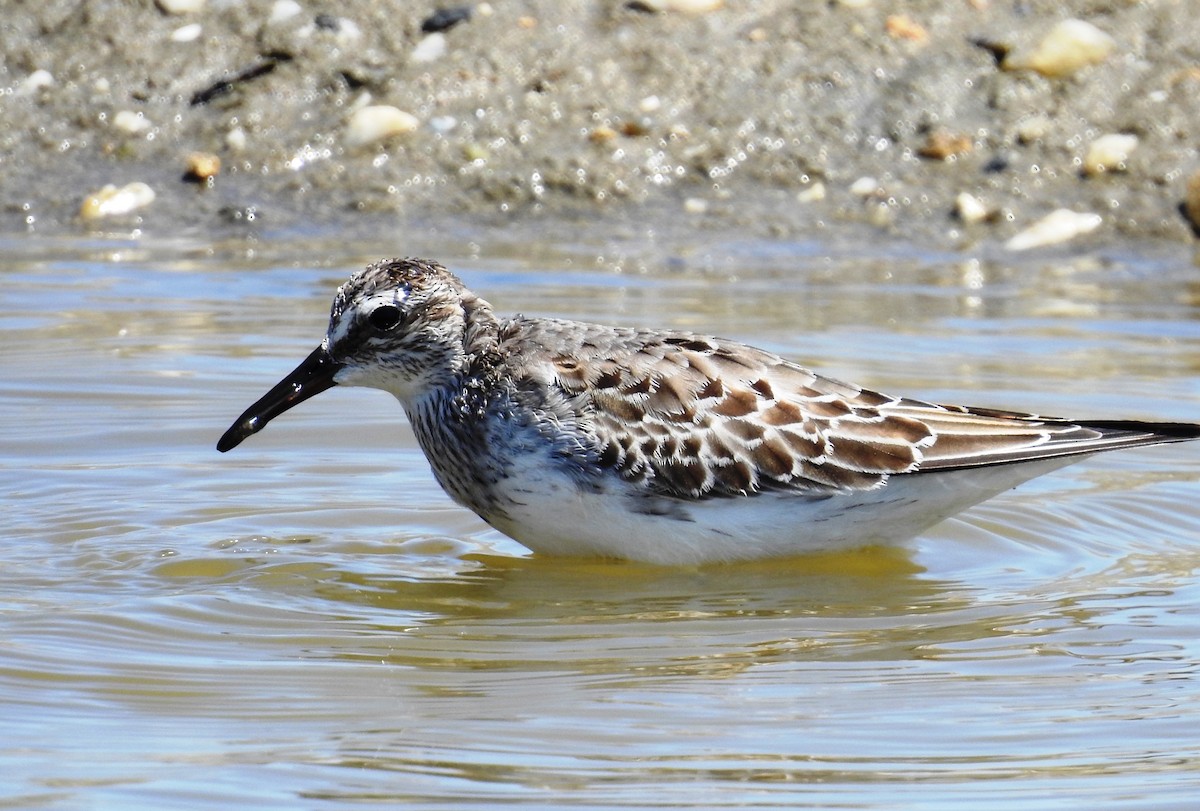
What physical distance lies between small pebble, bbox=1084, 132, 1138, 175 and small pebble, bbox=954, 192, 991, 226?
84cm

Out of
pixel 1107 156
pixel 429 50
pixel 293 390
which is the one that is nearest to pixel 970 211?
pixel 1107 156

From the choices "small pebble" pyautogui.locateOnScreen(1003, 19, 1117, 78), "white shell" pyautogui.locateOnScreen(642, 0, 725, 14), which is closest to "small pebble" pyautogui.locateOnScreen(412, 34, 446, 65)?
"white shell" pyautogui.locateOnScreen(642, 0, 725, 14)

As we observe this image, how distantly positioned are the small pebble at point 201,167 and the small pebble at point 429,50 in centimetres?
167

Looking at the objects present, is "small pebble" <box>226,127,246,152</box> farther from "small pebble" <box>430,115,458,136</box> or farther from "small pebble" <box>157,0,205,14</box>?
"small pebble" <box>430,115,458,136</box>

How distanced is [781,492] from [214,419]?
3.22 meters

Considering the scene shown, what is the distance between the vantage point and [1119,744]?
4883mm

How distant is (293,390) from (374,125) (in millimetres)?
6097

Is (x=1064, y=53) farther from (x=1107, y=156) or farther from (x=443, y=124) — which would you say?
(x=443, y=124)

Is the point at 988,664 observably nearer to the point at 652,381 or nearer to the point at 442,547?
the point at 652,381

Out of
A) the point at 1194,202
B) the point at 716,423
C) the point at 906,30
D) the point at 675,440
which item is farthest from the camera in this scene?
the point at 906,30

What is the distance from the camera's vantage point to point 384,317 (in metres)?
7.44

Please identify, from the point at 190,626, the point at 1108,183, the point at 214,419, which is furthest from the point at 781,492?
the point at 1108,183

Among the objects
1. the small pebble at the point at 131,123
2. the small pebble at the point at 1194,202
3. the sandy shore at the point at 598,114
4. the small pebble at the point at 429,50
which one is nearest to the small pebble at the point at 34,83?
the sandy shore at the point at 598,114

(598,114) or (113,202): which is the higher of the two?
(598,114)
